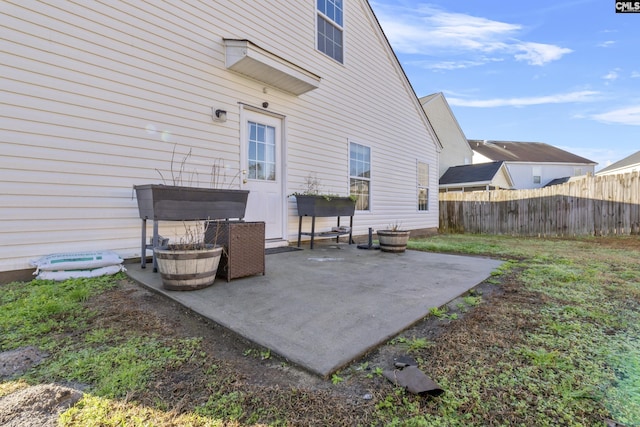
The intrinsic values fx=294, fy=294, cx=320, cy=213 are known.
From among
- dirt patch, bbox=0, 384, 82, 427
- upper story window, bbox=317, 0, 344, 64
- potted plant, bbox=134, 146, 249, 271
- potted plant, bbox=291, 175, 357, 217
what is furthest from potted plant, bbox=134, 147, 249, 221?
upper story window, bbox=317, 0, 344, 64

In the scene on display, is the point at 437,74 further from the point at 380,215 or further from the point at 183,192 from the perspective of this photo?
the point at 183,192

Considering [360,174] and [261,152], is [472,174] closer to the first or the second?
[360,174]

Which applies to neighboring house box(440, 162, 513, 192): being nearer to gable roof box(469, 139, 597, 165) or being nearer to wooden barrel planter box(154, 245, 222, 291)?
gable roof box(469, 139, 597, 165)

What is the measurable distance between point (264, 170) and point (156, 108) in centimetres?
178

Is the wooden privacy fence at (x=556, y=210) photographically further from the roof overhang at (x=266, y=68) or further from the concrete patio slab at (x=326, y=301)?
the roof overhang at (x=266, y=68)

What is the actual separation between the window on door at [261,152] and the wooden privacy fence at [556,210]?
841 cm

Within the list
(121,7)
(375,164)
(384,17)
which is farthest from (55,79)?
(384,17)

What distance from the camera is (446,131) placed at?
1825cm

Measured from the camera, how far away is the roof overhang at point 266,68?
4.16m

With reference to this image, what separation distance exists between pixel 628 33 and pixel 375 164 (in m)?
8.84

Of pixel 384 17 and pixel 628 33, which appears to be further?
pixel 628 33

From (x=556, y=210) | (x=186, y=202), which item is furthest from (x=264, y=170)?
(x=556, y=210)

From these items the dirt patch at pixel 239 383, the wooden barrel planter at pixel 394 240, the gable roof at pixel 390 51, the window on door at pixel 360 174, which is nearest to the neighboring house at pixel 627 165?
the gable roof at pixel 390 51

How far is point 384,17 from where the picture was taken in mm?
8148
